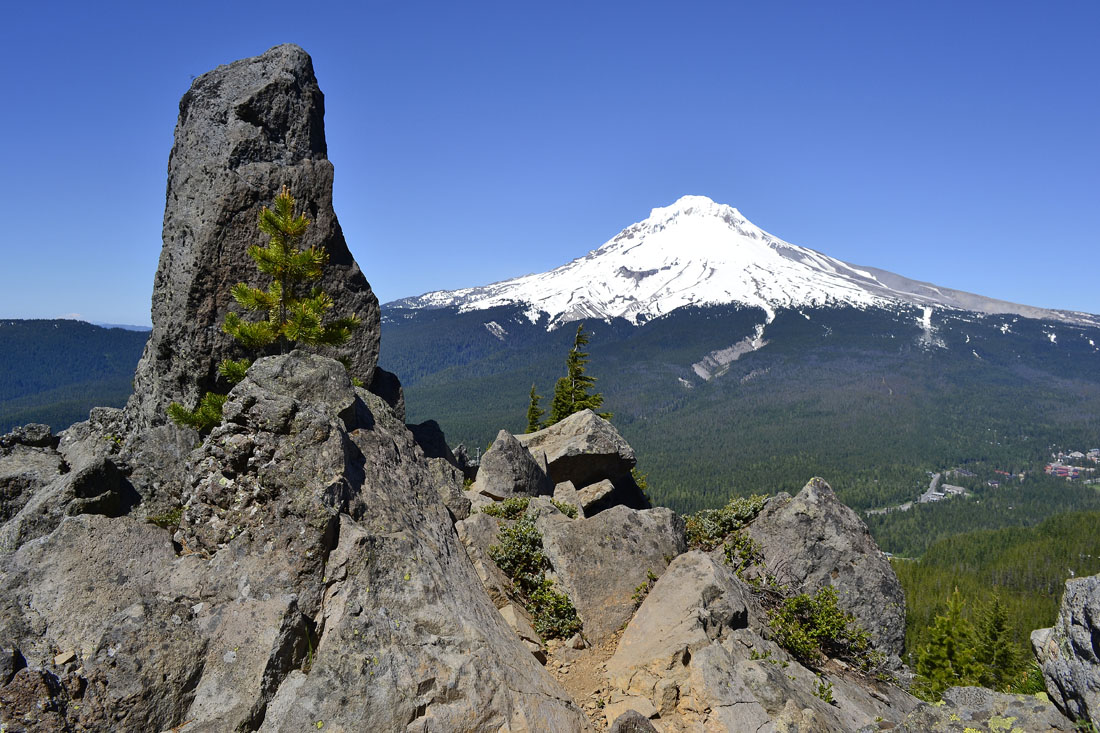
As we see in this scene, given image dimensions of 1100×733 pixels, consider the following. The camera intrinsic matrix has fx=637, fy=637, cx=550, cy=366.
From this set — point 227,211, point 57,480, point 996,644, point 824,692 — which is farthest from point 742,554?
point 996,644

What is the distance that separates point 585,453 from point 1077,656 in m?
15.7

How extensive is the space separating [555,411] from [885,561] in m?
29.5

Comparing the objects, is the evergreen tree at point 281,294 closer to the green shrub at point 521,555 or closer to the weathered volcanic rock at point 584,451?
the green shrub at point 521,555

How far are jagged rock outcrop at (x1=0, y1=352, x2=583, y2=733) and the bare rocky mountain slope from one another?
3 centimetres

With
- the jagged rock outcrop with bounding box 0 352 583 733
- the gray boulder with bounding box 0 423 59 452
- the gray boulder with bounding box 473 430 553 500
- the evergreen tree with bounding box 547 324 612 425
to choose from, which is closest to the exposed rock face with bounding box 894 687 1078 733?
the jagged rock outcrop with bounding box 0 352 583 733

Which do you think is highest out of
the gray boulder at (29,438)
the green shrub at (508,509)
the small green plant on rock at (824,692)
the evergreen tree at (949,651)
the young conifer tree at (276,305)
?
the young conifer tree at (276,305)

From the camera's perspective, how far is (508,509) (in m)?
15.7

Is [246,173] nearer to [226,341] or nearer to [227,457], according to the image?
[226,341]

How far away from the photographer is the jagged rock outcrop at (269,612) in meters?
7.30

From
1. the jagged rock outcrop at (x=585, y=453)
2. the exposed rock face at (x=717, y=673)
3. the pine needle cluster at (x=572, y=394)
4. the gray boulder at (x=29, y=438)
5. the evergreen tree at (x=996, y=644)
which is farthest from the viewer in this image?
the pine needle cluster at (x=572, y=394)

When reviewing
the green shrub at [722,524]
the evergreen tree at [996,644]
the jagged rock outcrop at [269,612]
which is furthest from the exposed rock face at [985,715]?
the evergreen tree at [996,644]

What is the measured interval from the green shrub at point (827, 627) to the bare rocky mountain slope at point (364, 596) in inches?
10.8

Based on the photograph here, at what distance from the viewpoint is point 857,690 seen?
1126 cm

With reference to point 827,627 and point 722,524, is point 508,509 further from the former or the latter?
point 827,627
